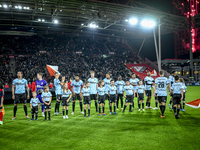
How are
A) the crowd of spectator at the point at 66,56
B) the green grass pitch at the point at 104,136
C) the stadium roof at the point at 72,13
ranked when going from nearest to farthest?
the green grass pitch at the point at 104,136 → the stadium roof at the point at 72,13 → the crowd of spectator at the point at 66,56

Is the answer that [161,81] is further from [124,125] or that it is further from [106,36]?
[106,36]

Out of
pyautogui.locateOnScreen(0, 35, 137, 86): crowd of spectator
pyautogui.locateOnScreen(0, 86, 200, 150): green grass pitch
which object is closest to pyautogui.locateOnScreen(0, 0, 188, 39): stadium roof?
pyautogui.locateOnScreen(0, 35, 137, 86): crowd of spectator

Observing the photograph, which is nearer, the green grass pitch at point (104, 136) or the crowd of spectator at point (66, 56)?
the green grass pitch at point (104, 136)

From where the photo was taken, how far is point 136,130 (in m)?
5.75

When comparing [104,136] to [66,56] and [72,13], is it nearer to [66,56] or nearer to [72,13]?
[72,13]

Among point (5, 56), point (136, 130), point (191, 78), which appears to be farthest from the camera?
point (191, 78)

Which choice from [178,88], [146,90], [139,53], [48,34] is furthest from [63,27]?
[178,88]

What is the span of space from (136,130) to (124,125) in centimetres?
78

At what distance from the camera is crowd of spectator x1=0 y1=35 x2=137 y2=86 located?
94.0 ft

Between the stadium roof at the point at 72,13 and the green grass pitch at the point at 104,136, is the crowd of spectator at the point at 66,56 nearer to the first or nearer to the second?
the stadium roof at the point at 72,13

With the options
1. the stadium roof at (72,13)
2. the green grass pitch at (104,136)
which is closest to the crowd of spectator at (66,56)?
the stadium roof at (72,13)

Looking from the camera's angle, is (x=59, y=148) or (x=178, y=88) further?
(x=178, y=88)

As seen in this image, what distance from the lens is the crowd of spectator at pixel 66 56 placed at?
28639 millimetres

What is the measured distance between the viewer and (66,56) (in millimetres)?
33656
